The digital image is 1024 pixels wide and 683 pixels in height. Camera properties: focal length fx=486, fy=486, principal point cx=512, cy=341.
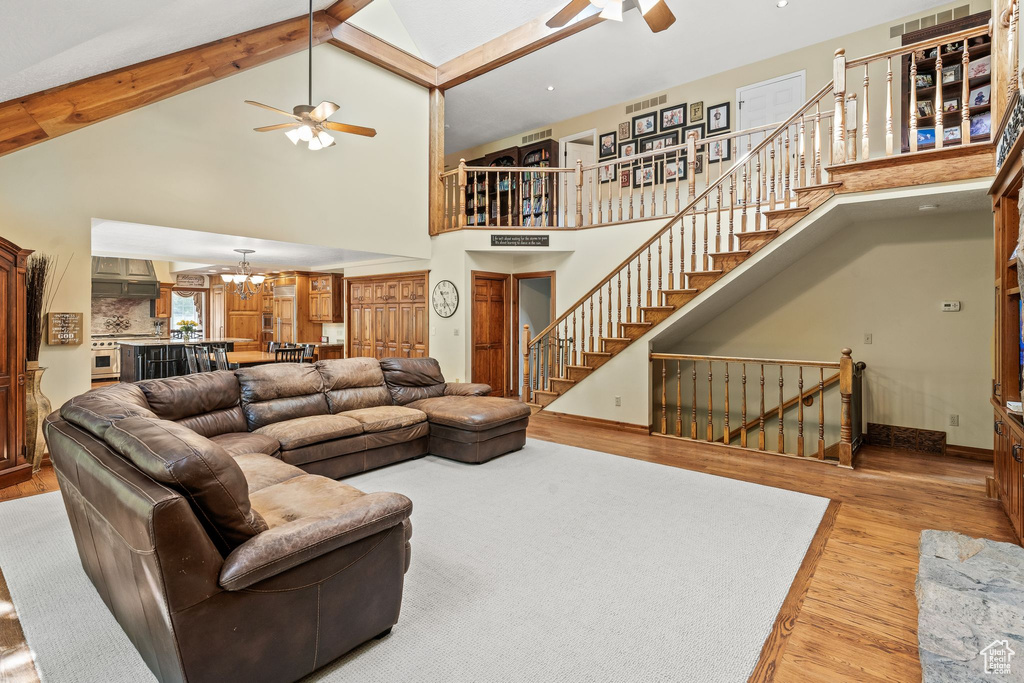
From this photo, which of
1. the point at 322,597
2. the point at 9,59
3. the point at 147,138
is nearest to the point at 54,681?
the point at 322,597

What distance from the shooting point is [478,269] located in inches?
294

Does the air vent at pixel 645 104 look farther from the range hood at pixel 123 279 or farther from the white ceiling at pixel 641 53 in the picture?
the range hood at pixel 123 279

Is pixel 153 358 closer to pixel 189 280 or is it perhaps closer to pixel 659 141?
pixel 189 280

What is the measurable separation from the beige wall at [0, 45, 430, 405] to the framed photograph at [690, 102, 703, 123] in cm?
405

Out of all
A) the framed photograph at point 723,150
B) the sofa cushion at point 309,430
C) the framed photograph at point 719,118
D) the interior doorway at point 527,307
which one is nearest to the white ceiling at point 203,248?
the interior doorway at point 527,307

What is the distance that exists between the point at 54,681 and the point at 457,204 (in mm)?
7447

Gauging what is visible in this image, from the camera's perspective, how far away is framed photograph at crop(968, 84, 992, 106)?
4.82m

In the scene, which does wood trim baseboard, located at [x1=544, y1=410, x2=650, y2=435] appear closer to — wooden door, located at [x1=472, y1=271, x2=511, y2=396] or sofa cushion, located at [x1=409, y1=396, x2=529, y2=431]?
sofa cushion, located at [x1=409, y1=396, x2=529, y2=431]

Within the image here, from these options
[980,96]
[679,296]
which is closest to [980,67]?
[980,96]

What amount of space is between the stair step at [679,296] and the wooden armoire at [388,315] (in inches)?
153

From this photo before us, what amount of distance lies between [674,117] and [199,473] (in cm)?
794

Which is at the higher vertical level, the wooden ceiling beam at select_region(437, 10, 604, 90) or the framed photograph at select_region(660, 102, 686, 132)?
the wooden ceiling beam at select_region(437, 10, 604, 90)

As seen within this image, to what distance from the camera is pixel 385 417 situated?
13.9 ft

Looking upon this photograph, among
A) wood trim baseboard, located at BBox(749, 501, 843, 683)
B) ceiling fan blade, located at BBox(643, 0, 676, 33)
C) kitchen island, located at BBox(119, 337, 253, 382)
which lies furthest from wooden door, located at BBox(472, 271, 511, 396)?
wood trim baseboard, located at BBox(749, 501, 843, 683)
